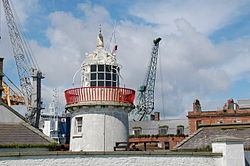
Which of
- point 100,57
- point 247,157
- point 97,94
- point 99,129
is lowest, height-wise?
point 247,157

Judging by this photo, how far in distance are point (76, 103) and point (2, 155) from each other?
Answer: 6.70 metres

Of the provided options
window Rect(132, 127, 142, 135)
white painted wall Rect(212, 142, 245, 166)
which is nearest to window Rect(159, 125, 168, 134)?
window Rect(132, 127, 142, 135)

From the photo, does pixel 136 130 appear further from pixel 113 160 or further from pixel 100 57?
pixel 113 160

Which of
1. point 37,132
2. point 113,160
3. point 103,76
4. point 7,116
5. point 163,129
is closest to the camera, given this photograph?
point 113,160

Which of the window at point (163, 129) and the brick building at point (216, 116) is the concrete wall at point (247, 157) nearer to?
the brick building at point (216, 116)

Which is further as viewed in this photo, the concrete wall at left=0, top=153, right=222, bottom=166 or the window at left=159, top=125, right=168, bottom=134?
the window at left=159, top=125, right=168, bottom=134

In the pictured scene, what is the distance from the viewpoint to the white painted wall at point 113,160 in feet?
44.6

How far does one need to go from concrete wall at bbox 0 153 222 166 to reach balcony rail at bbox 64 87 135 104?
4971 mm

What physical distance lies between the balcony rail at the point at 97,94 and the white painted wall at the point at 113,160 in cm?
498

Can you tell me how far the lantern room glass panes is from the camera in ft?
64.8

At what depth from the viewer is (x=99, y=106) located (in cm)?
1908

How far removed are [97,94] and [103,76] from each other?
4.29 feet

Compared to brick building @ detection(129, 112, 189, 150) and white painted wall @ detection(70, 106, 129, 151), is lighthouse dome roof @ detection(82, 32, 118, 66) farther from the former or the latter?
brick building @ detection(129, 112, 189, 150)

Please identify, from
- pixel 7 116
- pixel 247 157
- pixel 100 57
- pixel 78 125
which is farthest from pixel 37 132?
pixel 247 157
